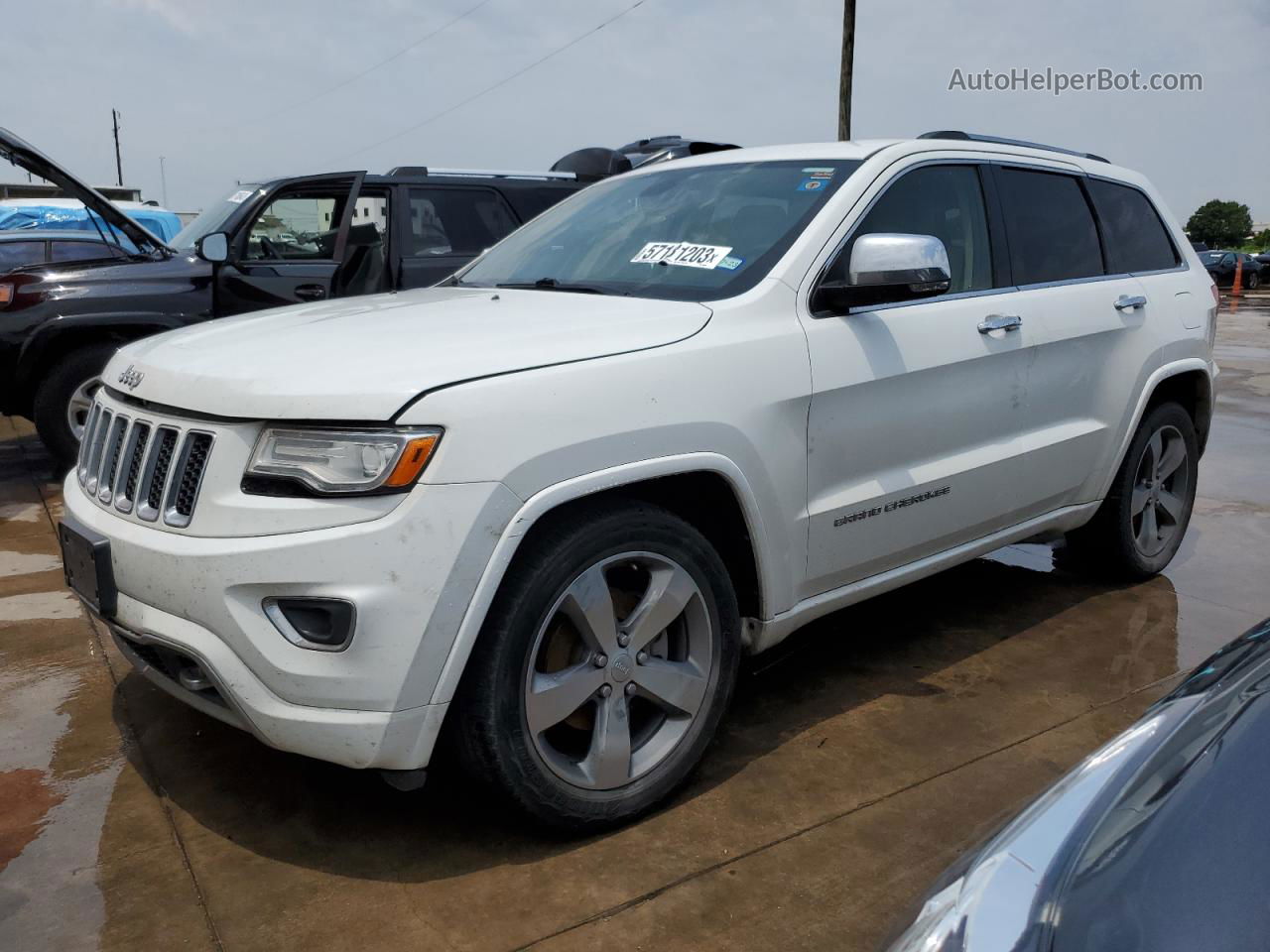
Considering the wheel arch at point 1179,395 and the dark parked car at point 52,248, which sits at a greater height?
the dark parked car at point 52,248

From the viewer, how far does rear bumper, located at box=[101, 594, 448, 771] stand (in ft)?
7.68

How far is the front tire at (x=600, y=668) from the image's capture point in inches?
96.7

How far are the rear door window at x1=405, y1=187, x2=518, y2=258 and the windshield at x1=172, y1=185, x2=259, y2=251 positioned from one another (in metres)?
1.08

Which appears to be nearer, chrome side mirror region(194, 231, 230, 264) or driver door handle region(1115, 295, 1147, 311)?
driver door handle region(1115, 295, 1147, 311)

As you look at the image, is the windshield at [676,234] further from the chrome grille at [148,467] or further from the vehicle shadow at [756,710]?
the vehicle shadow at [756,710]

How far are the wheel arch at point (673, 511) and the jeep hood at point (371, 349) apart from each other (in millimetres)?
300

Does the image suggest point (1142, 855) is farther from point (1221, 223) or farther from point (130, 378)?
point (1221, 223)

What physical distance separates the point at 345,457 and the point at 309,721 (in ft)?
1.86

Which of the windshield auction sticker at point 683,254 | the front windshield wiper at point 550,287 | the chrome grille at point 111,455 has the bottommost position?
the chrome grille at point 111,455

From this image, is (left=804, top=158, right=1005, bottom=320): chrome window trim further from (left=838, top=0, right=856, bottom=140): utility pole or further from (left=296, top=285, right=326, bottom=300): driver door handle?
(left=838, top=0, right=856, bottom=140): utility pole

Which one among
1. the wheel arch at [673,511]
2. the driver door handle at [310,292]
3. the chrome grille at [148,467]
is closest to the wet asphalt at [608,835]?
the wheel arch at [673,511]

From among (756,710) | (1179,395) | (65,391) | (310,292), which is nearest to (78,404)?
(65,391)

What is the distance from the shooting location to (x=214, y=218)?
727cm

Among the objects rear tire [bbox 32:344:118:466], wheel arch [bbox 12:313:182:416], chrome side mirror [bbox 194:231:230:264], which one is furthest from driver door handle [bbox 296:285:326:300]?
rear tire [bbox 32:344:118:466]
